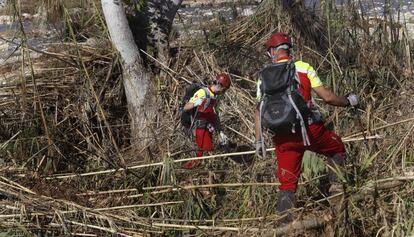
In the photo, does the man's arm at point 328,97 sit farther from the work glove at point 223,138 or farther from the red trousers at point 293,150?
the work glove at point 223,138

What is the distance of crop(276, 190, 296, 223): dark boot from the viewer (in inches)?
186

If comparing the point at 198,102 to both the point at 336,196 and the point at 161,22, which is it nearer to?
the point at 161,22

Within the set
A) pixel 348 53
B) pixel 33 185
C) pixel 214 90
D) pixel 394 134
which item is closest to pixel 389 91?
pixel 348 53

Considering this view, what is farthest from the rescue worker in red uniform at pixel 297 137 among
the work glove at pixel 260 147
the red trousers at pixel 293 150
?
the work glove at pixel 260 147

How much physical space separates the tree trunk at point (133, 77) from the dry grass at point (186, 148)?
0.17m

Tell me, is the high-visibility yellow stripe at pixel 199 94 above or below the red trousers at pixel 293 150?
above

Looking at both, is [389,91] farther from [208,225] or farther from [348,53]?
[208,225]

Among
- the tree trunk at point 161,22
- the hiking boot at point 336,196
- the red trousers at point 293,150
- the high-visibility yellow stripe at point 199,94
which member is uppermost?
the tree trunk at point 161,22

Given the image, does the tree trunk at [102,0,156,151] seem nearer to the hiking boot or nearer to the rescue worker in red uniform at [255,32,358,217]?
the rescue worker in red uniform at [255,32,358,217]

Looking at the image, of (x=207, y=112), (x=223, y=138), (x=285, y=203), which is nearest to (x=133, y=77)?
(x=207, y=112)

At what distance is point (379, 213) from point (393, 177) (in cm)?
29

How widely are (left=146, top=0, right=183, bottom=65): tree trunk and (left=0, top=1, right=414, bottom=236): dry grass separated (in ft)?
0.67

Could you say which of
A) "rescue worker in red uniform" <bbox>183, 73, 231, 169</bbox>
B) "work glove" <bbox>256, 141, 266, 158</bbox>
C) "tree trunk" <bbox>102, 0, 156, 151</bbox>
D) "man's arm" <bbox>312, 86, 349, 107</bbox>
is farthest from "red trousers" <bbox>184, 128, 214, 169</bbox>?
"man's arm" <bbox>312, 86, 349, 107</bbox>

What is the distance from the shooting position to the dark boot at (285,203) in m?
4.73
